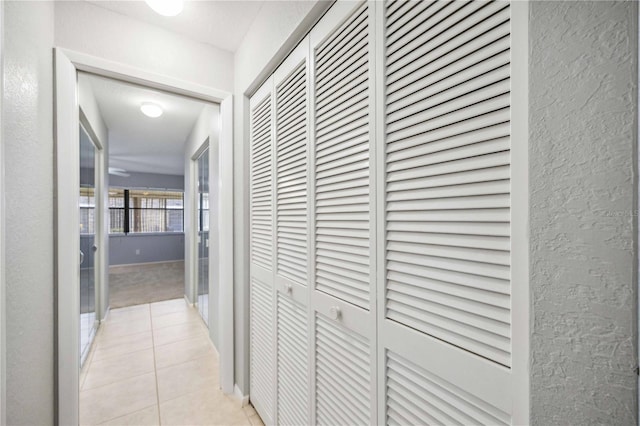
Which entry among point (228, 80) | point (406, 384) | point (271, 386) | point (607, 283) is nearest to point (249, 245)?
point (271, 386)

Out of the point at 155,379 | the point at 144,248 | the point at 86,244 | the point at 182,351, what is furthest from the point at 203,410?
the point at 144,248

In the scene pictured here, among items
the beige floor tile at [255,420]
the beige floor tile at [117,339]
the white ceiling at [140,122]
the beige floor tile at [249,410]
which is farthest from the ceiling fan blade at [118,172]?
the beige floor tile at [255,420]

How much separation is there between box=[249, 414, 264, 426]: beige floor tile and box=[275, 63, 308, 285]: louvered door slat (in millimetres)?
974

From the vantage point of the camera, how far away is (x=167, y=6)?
135 cm

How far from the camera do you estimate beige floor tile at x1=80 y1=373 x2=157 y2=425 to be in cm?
167

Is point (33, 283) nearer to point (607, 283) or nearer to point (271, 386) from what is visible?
point (271, 386)

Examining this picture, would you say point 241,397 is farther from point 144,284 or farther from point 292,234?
point 144,284

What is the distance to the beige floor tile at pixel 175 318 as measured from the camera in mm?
3052

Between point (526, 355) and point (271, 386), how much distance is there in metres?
1.34

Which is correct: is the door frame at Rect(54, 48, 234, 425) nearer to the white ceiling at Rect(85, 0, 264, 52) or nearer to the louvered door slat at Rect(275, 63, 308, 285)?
the white ceiling at Rect(85, 0, 264, 52)

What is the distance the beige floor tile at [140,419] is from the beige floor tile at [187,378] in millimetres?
116

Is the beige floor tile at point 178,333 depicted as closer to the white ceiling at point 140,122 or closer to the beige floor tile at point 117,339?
the beige floor tile at point 117,339

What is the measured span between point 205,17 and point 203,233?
7.59 feet

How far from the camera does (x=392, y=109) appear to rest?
79 centimetres
